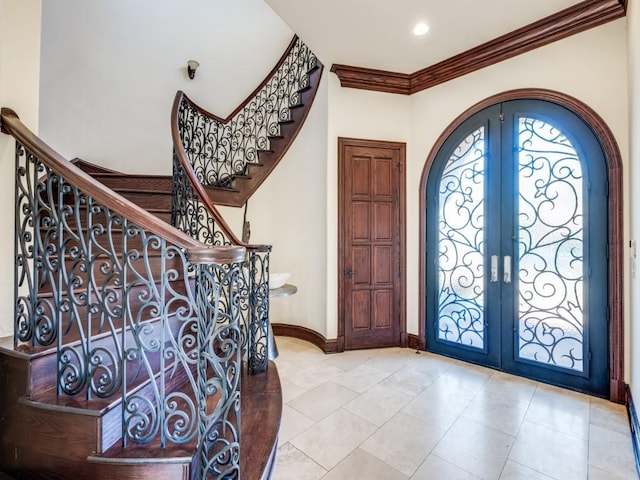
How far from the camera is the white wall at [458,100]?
2432 millimetres

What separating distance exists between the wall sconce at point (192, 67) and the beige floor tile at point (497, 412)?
5.06 m

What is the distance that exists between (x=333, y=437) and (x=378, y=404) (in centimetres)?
53

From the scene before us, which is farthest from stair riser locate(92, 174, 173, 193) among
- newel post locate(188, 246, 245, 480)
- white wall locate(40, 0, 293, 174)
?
newel post locate(188, 246, 245, 480)

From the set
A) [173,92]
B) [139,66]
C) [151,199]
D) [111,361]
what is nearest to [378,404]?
[111,361]

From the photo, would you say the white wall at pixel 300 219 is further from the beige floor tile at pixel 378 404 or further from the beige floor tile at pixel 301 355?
the beige floor tile at pixel 378 404

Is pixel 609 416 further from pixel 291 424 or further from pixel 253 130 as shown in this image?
pixel 253 130

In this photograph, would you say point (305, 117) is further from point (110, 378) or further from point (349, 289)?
point (110, 378)

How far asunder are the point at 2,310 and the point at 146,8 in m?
4.38

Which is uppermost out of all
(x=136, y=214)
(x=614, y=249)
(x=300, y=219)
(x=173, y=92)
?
(x=173, y=92)

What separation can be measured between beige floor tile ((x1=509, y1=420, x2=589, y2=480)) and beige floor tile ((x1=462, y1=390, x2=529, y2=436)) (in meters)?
0.08

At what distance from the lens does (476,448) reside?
1.85 meters

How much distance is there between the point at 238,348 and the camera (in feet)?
4.37

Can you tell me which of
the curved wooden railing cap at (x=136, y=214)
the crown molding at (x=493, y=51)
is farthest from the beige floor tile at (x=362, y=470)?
the crown molding at (x=493, y=51)

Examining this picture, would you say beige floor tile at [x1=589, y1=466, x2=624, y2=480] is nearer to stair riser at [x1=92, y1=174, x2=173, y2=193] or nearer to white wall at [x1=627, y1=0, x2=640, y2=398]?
white wall at [x1=627, y1=0, x2=640, y2=398]
